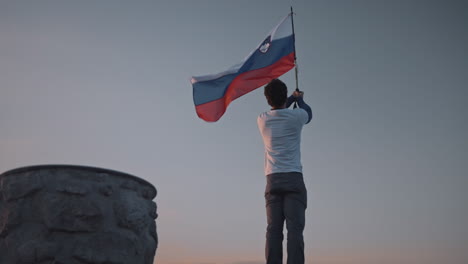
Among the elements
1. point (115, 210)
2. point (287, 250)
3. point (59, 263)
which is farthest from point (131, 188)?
point (287, 250)

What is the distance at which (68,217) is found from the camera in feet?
14.4

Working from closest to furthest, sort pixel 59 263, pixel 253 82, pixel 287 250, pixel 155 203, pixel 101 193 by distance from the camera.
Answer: pixel 59 263 → pixel 101 193 → pixel 287 250 → pixel 155 203 → pixel 253 82

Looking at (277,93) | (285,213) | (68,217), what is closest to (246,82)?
(277,93)

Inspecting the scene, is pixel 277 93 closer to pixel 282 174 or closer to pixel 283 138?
pixel 283 138

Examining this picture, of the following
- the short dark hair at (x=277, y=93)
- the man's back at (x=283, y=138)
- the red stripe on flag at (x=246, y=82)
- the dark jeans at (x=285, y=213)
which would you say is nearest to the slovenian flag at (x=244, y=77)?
the red stripe on flag at (x=246, y=82)

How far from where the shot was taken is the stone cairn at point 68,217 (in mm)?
4348

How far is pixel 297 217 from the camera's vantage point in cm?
491

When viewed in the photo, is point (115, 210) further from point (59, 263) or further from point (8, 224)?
point (8, 224)

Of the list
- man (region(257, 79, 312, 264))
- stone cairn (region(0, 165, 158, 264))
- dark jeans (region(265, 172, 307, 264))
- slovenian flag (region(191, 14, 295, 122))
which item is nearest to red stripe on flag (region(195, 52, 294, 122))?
slovenian flag (region(191, 14, 295, 122))

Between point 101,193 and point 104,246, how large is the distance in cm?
52

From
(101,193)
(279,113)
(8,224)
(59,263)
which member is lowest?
(59,263)

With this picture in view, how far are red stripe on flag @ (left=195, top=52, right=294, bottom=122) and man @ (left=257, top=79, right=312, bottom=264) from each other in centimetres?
213

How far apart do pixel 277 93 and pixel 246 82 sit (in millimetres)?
2250

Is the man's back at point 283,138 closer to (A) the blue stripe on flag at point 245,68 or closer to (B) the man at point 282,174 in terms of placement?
(B) the man at point 282,174
